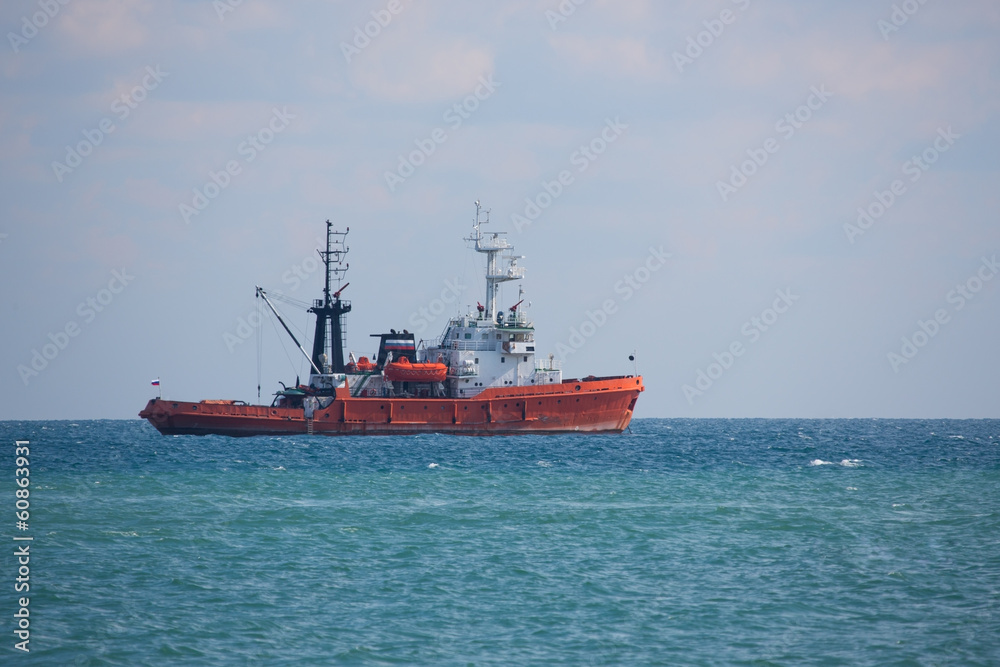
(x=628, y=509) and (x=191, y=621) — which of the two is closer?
(x=191, y=621)

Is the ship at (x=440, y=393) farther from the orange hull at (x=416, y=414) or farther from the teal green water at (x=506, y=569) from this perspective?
the teal green water at (x=506, y=569)

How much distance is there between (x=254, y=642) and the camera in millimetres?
14625

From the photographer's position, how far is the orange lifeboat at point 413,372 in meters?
51.9

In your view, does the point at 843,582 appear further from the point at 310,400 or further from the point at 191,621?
the point at 310,400

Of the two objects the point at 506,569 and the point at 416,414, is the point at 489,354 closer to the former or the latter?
the point at 416,414

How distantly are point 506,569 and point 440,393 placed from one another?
34.6m

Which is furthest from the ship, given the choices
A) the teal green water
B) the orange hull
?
the teal green water

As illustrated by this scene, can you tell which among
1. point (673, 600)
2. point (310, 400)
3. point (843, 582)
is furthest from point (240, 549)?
point (310, 400)

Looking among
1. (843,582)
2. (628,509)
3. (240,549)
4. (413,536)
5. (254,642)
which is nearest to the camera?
(254,642)

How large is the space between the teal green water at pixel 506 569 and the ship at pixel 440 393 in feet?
49.8

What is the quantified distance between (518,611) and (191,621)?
17.0ft

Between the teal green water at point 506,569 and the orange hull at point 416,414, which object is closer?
the teal green water at point 506,569

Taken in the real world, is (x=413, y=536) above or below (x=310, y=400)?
below

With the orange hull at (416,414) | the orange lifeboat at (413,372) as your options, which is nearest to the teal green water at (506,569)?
the orange hull at (416,414)
